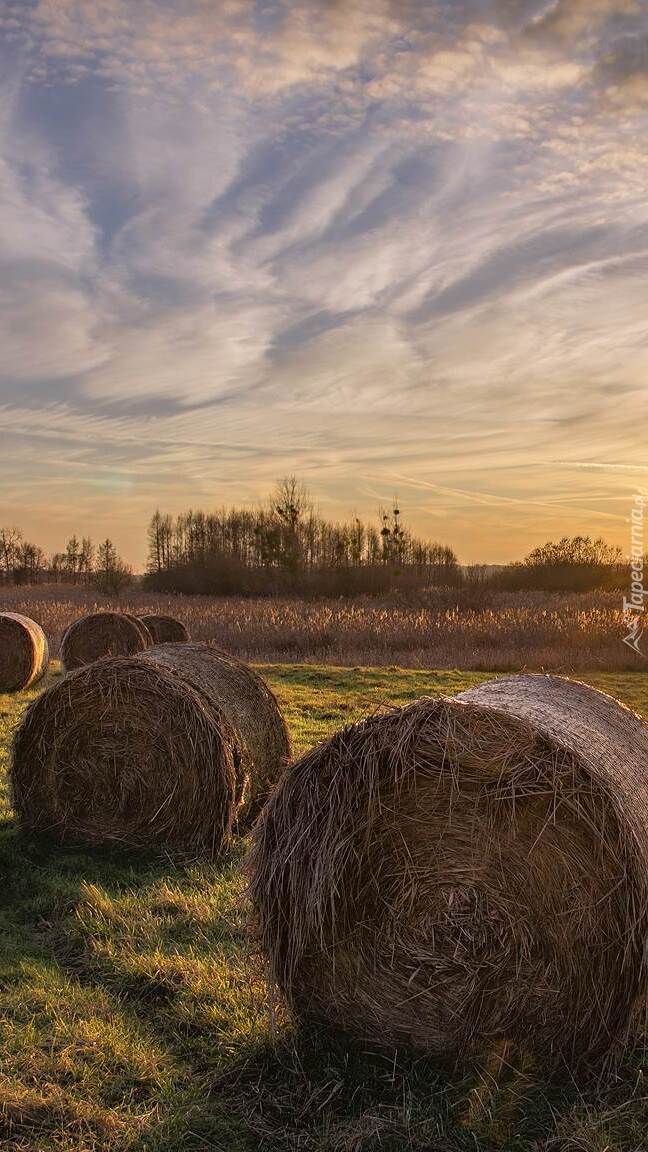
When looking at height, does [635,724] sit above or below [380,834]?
above

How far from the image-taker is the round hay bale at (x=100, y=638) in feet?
59.3

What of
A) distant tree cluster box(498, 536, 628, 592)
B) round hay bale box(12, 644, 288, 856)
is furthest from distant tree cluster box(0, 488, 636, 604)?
round hay bale box(12, 644, 288, 856)

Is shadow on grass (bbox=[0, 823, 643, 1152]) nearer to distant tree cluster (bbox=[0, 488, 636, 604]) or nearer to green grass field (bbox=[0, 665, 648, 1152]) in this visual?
green grass field (bbox=[0, 665, 648, 1152])

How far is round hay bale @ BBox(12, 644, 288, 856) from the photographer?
7.36 metres

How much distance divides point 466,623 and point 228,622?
6.61 meters

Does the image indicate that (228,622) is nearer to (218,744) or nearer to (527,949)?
(218,744)

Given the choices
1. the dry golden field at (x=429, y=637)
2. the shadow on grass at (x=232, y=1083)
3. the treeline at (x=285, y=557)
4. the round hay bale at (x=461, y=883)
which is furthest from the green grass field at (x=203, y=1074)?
the treeline at (x=285, y=557)

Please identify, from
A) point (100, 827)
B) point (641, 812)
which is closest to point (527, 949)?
point (641, 812)

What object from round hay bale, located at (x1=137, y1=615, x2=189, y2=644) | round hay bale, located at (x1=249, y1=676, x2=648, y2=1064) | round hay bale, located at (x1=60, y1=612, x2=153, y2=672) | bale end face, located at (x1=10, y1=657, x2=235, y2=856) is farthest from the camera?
round hay bale, located at (x1=137, y1=615, x2=189, y2=644)

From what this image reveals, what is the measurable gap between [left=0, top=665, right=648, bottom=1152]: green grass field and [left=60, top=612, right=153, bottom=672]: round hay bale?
12493 millimetres

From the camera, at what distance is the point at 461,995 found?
423cm

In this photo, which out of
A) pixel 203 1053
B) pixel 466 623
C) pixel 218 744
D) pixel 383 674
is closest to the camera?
pixel 203 1053

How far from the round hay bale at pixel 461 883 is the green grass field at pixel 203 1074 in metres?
0.21

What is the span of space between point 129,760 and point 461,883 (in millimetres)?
3941
